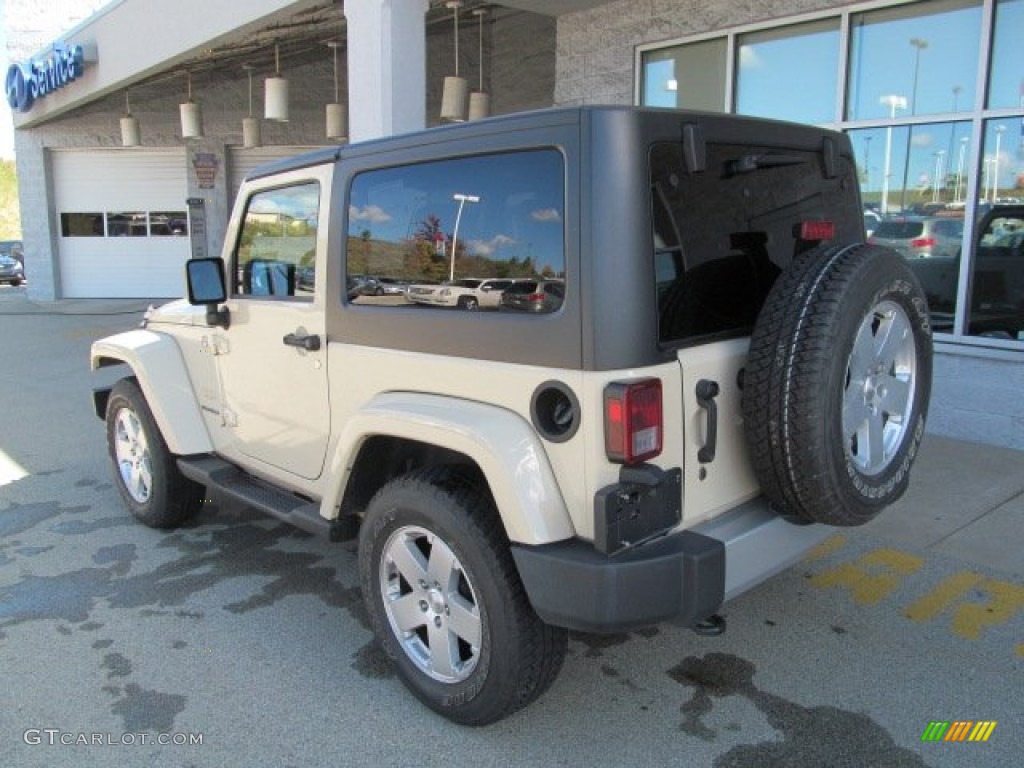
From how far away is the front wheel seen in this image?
2.62 metres

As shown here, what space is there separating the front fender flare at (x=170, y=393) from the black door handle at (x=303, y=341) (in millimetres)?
1130

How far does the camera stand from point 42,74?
52.6 feet

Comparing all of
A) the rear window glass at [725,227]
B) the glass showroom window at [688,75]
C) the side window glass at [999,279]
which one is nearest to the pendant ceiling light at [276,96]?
the glass showroom window at [688,75]

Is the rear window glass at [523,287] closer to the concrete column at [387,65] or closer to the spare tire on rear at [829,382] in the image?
the spare tire on rear at [829,382]

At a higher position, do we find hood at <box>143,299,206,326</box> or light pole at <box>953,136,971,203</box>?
light pole at <box>953,136,971,203</box>

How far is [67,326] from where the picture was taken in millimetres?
14664

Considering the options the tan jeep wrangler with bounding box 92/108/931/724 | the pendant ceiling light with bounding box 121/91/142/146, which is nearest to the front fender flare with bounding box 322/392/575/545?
the tan jeep wrangler with bounding box 92/108/931/724

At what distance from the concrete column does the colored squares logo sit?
5.50 m

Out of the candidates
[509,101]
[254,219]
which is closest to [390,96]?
[254,219]

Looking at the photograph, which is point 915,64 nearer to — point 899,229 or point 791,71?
point 791,71

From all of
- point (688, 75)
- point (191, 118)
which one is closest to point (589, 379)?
point (688, 75)

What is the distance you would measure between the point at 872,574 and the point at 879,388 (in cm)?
160

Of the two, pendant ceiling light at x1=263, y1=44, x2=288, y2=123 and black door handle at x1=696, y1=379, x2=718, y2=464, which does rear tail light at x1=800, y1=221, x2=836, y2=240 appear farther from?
pendant ceiling light at x1=263, y1=44, x2=288, y2=123

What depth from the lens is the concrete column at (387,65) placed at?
6.75m
